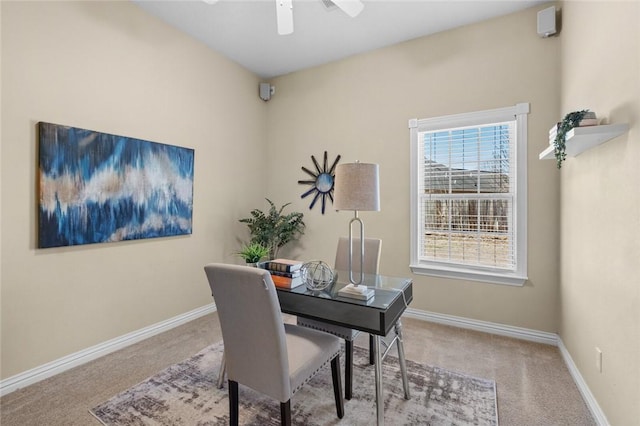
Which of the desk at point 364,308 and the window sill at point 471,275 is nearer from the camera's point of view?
the desk at point 364,308

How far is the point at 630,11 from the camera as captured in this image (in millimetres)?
1435

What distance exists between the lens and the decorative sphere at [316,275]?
1877mm

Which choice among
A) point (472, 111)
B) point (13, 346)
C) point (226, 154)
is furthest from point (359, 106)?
point (13, 346)

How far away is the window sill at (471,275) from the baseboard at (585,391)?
0.61 meters

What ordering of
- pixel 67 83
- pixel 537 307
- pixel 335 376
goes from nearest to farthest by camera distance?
pixel 335 376 → pixel 67 83 → pixel 537 307

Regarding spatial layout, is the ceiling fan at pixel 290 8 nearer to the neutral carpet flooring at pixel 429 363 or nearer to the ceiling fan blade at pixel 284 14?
the ceiling fan blade at pixel 284 14

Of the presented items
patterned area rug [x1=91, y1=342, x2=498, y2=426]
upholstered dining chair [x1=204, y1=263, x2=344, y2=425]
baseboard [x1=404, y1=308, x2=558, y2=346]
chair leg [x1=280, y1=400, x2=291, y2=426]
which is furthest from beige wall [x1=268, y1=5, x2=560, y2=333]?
chair leg [x1=280, y1=400, x2=291, y2=426]

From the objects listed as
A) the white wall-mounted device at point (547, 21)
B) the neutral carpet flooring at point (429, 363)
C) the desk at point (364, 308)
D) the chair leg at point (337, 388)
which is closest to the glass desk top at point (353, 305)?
the desk at point (364, 308)

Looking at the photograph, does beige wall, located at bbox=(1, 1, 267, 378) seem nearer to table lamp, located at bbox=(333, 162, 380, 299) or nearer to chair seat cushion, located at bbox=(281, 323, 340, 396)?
chair seat cushion, located at bbox=(281, 323, 340, 396)

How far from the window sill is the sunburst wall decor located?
1380 millimetres

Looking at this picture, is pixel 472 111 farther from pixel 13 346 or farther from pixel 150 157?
pixel 13 346

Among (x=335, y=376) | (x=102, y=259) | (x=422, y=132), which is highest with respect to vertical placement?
(x=422, y=132)

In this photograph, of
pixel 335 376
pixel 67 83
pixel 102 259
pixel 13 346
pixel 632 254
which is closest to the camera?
pixel 632 254

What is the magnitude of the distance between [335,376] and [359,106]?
297cm
